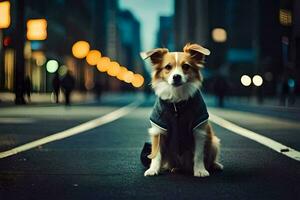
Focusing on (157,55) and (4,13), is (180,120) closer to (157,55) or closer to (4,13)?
(157,55)

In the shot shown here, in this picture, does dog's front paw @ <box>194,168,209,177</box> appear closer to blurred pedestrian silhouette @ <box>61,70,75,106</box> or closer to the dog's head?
the dog's head

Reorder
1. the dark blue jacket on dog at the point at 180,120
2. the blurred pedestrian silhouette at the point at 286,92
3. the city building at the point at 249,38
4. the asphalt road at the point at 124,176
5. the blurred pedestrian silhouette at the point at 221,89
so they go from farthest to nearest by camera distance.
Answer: the city building at the point at 249,38 < the blurred pedestrian silhouette at the point at 221,89 < the blurred pedestrian silhouette at the point at 286,92 < the dark blue jacket on dog at the point at 180,120 < the asphalt road at the point at 124,176

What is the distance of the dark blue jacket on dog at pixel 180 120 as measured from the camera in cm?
643

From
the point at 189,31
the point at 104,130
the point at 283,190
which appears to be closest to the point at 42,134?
the point at 104,130

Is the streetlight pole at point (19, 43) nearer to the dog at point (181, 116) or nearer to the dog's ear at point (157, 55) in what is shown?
the dog at point (181, 116)

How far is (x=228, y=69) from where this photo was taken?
103562 mm

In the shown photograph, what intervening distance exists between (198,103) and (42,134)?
7439 millimetres

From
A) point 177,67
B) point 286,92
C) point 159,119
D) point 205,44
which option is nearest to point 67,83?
point 286,92

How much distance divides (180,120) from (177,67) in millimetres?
646

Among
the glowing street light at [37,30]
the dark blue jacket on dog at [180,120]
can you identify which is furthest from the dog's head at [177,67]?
the glowing street light at [37,30]

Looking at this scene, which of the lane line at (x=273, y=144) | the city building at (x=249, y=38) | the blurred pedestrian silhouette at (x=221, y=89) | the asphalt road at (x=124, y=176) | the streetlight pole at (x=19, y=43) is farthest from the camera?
the city building at (x=249, y=38)

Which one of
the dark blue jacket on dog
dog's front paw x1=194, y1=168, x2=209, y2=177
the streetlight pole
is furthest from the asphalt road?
the streetlight pole

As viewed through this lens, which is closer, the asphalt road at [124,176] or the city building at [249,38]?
the asphalt road at [124,176]

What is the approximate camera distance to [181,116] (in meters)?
6.47
